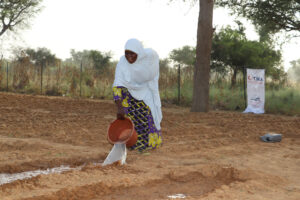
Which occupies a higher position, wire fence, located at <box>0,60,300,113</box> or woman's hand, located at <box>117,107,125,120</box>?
wire fence, located at <box>0,60,300,113</box>

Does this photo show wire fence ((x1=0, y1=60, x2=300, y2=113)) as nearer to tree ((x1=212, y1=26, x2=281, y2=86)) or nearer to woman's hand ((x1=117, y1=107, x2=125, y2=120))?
tree ((x1=212, y1=26, x2=281, y2=86))

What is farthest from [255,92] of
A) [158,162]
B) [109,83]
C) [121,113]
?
[121,113]

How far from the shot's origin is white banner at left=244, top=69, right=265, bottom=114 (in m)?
13.7

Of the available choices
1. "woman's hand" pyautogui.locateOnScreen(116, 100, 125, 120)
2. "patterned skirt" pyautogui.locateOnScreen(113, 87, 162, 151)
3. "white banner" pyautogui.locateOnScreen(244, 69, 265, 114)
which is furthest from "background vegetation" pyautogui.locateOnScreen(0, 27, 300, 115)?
"woman's hand" pyautogui.locateOnScreen(116, 100, 125, 120)

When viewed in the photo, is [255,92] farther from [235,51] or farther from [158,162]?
[158,162]

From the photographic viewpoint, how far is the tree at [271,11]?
52.2ft

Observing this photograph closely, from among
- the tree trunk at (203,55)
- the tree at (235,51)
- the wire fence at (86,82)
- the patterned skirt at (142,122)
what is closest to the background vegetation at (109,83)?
the wire fence at (86,82)

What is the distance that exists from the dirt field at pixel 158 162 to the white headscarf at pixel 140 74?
92 cm

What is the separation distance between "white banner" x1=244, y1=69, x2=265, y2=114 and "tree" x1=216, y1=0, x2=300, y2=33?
378 centimetres

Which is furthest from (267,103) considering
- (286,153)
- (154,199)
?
(154,199)

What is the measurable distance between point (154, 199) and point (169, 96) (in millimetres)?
13471

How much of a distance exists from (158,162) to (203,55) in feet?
27.0

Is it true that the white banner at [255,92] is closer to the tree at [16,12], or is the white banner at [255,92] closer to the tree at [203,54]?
the tree at [203,54]

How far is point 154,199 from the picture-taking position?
3.46 m
